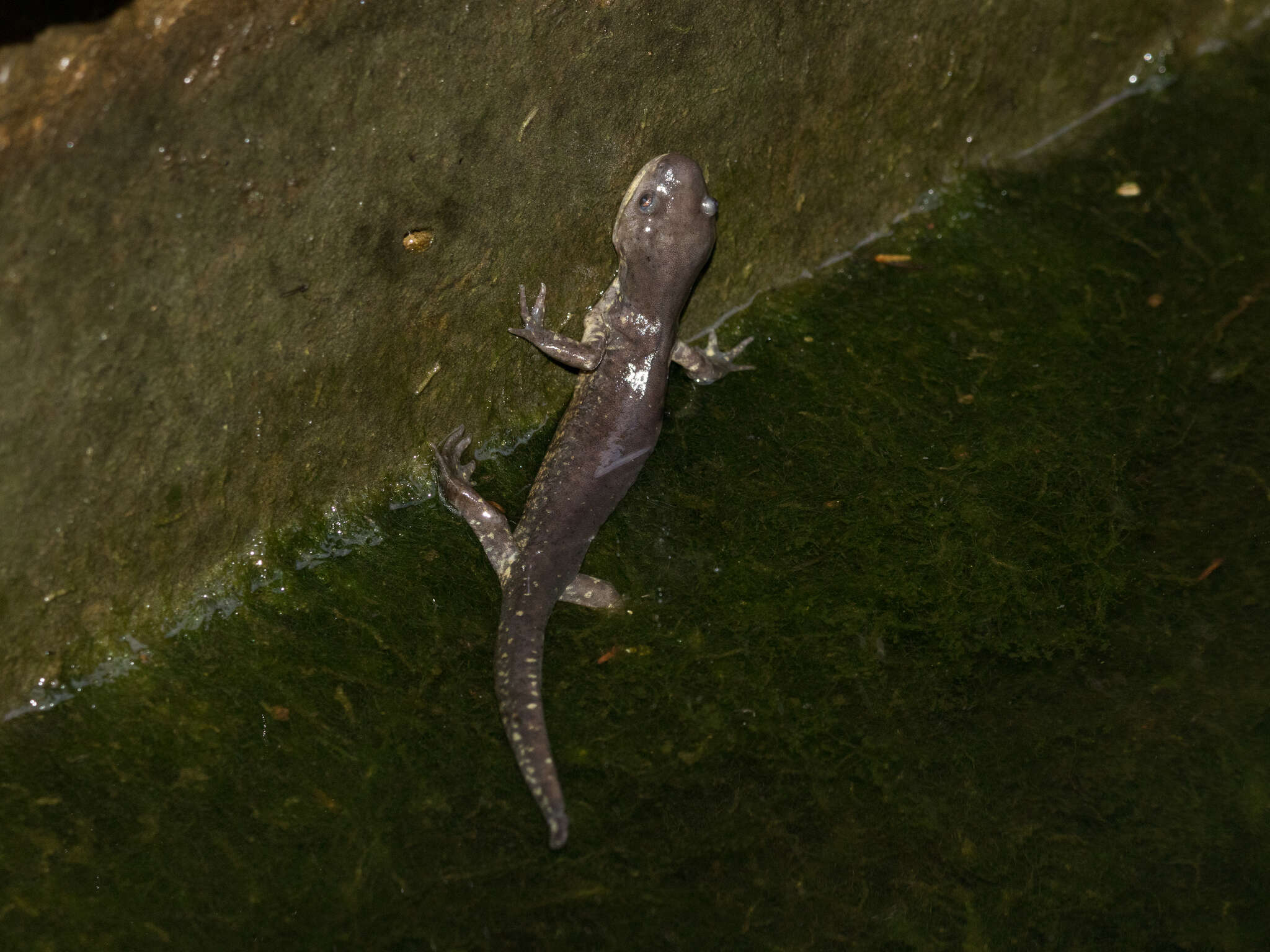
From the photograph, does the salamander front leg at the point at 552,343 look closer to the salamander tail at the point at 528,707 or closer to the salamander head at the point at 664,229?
the salamander head at the point at 664,229

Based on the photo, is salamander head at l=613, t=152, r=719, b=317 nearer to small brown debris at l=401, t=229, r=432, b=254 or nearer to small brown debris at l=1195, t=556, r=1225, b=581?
small brown debris at l=401, t=229, r=432, b=254

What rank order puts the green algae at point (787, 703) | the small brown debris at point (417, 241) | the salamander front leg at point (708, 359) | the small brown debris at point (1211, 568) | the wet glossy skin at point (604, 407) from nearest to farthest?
the green algae at point (787, 703)
the small brown debris at point (417, 241)
the wet glossy skin at point (604, 407)
the small brown debris at point (1211, 568)
the salamander front leg at point (708, 359)

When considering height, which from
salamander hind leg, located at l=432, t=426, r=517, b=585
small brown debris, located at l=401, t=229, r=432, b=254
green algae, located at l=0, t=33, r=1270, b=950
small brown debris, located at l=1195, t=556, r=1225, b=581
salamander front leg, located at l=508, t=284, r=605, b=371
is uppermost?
small brown debris, located at l=401, t=229, r=432, b=254

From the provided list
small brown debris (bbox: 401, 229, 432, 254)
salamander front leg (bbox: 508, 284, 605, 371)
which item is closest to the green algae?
salamander front leg (bbox: 508, 284, 605, 371)

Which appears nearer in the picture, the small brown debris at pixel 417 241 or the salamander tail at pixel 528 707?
the salamander tail at pixel 528 707

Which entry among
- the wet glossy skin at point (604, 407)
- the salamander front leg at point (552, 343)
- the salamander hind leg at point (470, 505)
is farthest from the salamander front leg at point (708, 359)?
the salamander hind leg at point (470, 505)

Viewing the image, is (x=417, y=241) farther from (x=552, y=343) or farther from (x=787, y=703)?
(x=787, y=703)

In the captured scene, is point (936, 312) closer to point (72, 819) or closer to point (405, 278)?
point (405, 278)

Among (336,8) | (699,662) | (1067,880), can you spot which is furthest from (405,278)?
(1067,880)
